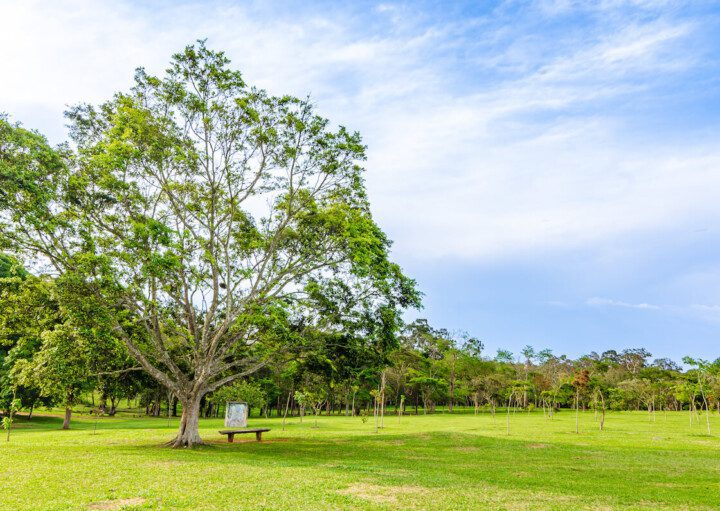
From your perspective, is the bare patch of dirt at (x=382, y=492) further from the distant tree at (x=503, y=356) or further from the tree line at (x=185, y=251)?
the distant tree at (x=503, y=356)

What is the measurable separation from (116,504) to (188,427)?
14.5m

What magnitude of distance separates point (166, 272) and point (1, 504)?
12.9 metres

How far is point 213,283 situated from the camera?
1001 inches

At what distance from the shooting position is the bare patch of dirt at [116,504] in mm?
10812

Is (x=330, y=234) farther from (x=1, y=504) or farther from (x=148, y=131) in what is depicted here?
(x=1, y=504)

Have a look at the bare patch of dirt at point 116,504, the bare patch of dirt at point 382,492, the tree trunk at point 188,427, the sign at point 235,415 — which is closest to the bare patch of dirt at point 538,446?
the bare patch of dirt at point 382,492

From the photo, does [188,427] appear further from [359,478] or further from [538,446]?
[538,446]

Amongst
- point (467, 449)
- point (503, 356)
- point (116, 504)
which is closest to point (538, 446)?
point (467, 449)

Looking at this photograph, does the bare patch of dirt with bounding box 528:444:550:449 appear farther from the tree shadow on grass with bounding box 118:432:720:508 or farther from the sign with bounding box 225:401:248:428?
the sign with bounding box 225:401:248:428

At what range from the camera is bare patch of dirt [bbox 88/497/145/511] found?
1081 cm

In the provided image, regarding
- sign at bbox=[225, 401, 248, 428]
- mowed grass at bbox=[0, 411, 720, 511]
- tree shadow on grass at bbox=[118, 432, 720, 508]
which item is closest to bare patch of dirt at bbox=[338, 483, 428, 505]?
mowed grass at bbox=[0, 411, 720, 511]

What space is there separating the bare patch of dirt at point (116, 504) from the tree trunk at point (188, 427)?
44.8 feet

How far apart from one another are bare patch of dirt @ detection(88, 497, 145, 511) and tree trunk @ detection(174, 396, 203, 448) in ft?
44.8

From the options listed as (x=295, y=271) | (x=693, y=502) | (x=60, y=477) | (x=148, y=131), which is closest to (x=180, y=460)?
(x=60, y=477)
